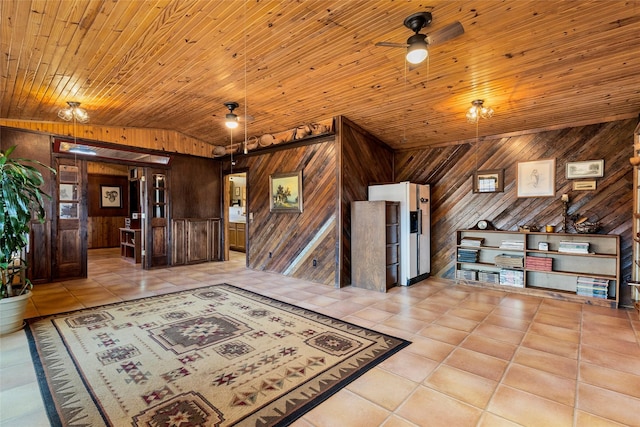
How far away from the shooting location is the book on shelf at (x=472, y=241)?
16.9 ft

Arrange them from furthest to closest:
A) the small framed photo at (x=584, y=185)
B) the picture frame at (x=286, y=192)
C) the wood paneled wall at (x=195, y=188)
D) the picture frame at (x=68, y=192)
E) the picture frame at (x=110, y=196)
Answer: the picture frame at (x=110, y=196)
the wood paneled wall at (x=195, y=188)
the picture frame at (x=286, y=192)
the picture frame at (x=68, y=192)
the small framed photo at (x=584, y=185)

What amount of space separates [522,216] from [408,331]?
3229 mm

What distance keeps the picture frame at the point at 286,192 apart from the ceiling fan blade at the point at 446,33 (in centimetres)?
346

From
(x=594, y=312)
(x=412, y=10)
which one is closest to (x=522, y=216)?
(x=594, y=312)

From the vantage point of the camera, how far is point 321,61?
3209 millimetres

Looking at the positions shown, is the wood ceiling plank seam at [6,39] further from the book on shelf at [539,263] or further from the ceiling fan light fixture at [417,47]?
the book on shelf at [539,263]

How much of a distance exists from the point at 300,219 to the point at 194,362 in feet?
11.1

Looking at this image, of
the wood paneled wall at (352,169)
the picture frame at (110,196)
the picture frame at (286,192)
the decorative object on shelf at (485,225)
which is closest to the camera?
the wood paneled wall at (352,169)

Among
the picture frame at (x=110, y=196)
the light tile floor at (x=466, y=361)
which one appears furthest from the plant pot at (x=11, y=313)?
the picture frame at (x=110, y=196)

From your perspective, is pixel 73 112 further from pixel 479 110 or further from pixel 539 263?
pixel 539 263

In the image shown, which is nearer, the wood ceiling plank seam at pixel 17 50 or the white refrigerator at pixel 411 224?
the wood ceiling plank seam at pixel 17 50

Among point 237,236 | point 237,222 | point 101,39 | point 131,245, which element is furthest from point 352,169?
point 131,245

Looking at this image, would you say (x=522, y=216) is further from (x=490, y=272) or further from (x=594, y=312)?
(x=594, y=312)

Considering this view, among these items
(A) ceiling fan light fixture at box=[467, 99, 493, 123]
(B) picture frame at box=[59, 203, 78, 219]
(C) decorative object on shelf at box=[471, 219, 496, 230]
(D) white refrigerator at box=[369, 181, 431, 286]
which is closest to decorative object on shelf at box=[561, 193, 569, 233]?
(C) decorative object on shelf at box=[471, 219, 496, 230]
